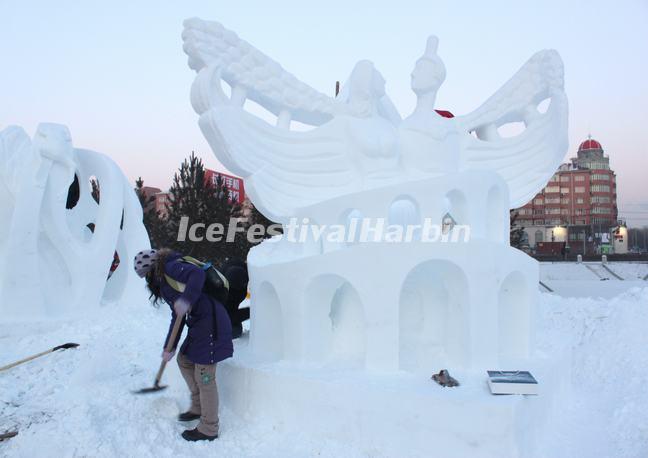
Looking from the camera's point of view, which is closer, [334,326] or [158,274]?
[158,274]

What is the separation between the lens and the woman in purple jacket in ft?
14.3

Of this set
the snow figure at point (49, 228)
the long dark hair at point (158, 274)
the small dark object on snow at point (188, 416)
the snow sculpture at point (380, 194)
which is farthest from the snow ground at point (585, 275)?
the long dark hair at point (158, 274)

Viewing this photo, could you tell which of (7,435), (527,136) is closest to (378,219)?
(527,136)

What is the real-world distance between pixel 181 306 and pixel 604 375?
5.91 m

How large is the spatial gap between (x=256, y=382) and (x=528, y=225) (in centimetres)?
6130

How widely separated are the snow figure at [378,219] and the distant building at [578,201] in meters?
55.1

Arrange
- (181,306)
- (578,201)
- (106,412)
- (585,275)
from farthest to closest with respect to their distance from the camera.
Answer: (578,201) < (585,275) < (106,412) < (181,306)

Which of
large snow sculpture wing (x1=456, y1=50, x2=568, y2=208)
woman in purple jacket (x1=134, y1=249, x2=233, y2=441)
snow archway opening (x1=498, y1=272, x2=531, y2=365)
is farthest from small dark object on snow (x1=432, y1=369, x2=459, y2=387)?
large snow sculpture wing (x1=456, y1=50, x2=568, y2=208)

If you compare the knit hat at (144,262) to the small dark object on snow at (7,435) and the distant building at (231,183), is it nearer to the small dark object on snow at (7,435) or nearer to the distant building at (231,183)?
the small dark object on snow at (7,435)

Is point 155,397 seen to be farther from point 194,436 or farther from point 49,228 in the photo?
point 49,228

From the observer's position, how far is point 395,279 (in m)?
5.07

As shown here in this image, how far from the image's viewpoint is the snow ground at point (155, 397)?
4.41 m

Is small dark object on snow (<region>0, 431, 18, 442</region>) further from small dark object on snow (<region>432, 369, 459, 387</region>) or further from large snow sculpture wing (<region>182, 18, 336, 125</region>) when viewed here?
large snow sculpture wing (<region>182, 18, 336, 125</region>)

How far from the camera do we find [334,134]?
677cm
